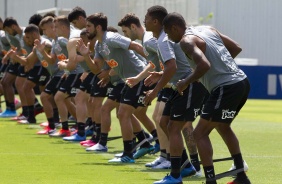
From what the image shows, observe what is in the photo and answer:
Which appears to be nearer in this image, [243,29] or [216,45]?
[216,45]

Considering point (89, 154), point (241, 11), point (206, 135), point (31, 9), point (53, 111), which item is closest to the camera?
point (206, 135)

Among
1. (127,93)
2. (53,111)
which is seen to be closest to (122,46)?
(127,93)

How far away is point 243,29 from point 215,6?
A: 6.74 feet


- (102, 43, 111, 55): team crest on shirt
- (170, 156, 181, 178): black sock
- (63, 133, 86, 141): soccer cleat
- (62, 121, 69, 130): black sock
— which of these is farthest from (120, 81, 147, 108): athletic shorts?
(62, 121, 69, 130): black sock

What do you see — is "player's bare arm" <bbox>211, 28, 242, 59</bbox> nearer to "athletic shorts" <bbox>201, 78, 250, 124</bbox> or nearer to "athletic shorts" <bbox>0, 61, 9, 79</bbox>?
"athletic shorts" <bbox>201, 78, 250, 124</bbox>

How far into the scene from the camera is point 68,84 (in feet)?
61.1

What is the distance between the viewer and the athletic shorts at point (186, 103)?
12.0 meters

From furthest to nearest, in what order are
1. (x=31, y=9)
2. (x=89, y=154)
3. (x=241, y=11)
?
1. (x=241, y=11)
2. (x=31, y=9)
3. (x=89, y=154)

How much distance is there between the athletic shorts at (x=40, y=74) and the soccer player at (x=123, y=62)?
593 cm

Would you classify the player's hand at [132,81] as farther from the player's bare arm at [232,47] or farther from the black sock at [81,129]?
the black sock at [81,129]

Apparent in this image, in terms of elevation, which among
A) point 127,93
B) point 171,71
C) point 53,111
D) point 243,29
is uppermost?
point 171,71

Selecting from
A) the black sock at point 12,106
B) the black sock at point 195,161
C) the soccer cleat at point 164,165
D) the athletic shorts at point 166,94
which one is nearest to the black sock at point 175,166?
the black sock at point 195,161

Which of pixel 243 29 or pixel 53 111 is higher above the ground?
pixel 53 111

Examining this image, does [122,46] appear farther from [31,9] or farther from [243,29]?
[243,29]
